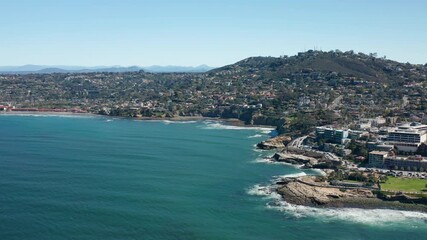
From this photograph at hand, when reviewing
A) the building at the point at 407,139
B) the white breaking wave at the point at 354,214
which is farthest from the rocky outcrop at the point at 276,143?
the white breaking wave at the point at 354,214

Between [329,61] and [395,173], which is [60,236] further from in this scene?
[329,61]

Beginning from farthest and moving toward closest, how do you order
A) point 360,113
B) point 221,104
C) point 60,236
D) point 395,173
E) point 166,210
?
point 221,104, point 360,113, point 395,173, point 166,210, point 60,236

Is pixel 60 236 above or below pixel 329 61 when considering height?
below

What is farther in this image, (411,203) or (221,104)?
(221,104)

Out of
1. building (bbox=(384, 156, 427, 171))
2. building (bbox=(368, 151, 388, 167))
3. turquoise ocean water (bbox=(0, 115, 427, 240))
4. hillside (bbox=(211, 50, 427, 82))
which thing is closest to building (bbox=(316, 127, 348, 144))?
turquoise ocean water (bbox=(0, 115, 427, 240))

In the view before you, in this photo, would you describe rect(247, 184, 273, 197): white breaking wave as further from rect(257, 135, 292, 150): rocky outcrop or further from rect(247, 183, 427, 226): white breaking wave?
rect(257, 135, 292, 150): rocky outcrop

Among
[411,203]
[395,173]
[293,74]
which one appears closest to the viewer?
[411,203]

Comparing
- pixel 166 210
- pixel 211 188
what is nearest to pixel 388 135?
pixel 211 188
